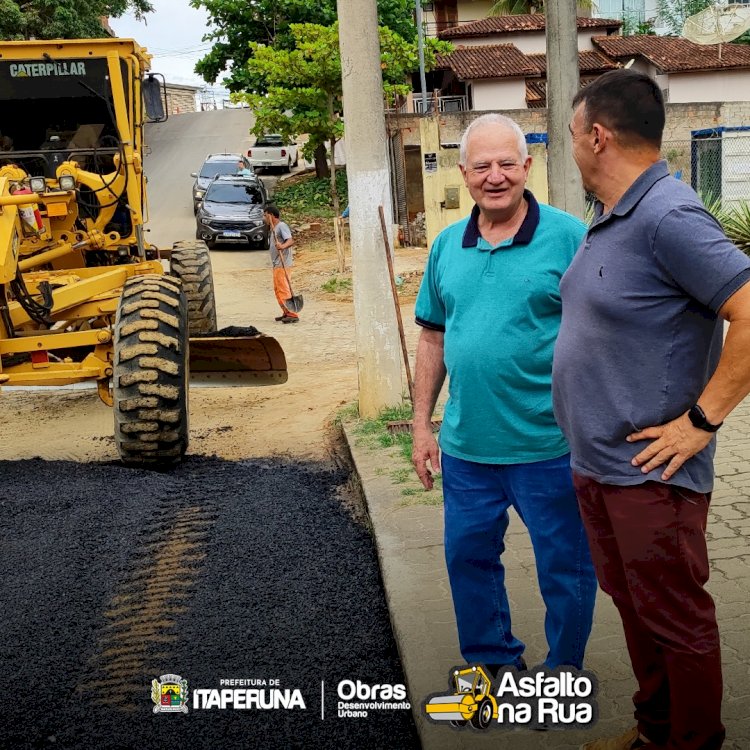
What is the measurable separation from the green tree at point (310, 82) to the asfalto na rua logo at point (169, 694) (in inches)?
757

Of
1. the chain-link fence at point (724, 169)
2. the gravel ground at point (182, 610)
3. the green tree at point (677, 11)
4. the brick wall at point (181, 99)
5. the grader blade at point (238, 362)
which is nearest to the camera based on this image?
the gravel ground at point (182, 610)

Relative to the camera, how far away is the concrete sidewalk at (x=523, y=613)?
3.44 m

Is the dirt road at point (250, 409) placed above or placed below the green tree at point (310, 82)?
below

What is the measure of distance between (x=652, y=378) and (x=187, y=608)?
2848mm

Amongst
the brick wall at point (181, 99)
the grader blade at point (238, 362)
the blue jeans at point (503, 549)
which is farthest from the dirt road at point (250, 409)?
the brick wall at point (181, 99)

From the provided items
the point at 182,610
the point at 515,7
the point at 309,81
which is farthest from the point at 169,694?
the point at 515,7

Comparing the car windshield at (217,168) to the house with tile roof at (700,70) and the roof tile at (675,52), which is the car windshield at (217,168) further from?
the roof tile at (675,52)

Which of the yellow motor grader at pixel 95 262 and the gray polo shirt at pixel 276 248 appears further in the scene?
the gray polo shirt at pixel 276 248

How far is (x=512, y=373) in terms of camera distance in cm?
348

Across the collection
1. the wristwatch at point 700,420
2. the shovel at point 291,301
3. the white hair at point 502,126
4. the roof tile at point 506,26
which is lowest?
the shovel at point 291,301

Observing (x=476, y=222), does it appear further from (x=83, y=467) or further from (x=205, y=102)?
(x=205, y=102)

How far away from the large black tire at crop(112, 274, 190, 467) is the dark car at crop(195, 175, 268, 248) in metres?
16.4

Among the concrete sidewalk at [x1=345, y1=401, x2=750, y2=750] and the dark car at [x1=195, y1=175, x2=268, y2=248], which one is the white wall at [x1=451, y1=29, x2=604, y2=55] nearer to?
the dark car at [x1=195, y1=175, x2=268, y2=248]

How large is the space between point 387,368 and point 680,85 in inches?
1290
